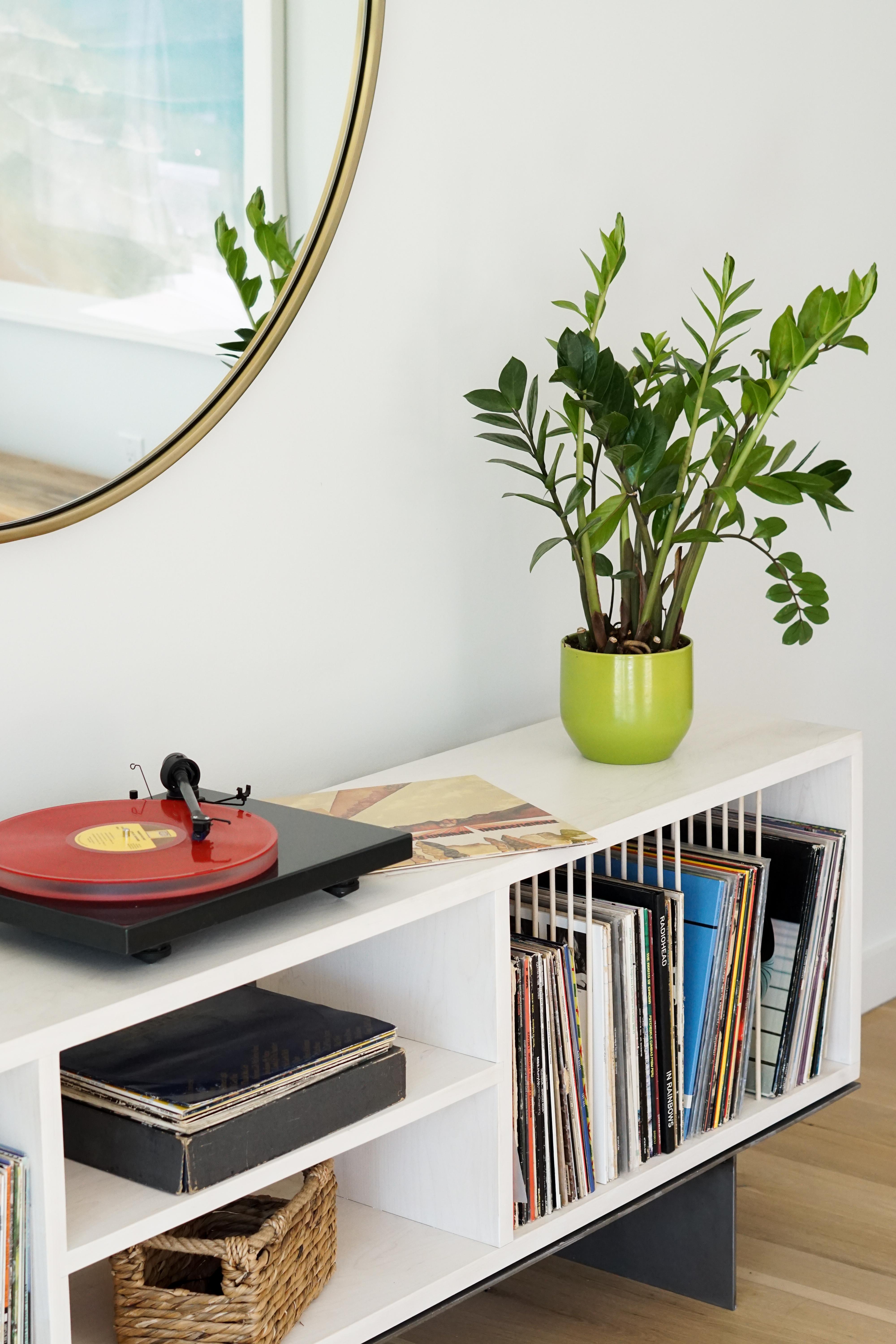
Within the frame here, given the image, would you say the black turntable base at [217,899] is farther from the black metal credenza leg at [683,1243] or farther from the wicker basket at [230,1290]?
the black metal credenza leg at [683,1243]

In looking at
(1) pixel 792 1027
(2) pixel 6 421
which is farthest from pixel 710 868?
(2) pixel 6 421

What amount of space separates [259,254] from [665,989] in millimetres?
864

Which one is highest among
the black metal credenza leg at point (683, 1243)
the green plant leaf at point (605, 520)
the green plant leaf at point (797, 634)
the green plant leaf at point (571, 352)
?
the green plant leaf at point (571, 352)

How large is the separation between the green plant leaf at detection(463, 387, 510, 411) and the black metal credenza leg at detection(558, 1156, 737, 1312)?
0.87 metres

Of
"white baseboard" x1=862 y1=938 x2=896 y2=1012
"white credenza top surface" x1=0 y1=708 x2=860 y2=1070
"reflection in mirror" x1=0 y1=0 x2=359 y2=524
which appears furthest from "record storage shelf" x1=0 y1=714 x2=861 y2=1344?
"white baseboard" x1=862 y1=938 x2=896 y2=1012

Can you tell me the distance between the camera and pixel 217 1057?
124cm

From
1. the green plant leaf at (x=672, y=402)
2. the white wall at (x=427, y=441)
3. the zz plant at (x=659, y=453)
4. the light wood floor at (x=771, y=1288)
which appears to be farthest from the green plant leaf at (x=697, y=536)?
the light wood floor at (x=771, y=1288)

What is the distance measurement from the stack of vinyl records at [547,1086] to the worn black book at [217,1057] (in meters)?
0.15

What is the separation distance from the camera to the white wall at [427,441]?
1495 millimetres

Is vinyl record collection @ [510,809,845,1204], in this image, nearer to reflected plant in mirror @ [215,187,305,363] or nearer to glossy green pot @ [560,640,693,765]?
glossy green pot @ [560,640,693,765]

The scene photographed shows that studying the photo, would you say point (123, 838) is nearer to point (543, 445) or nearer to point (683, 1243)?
point (543, 445)

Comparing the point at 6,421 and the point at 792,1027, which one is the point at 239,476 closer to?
the point at 6,421

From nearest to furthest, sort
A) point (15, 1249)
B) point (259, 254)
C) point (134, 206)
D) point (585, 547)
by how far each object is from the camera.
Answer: point (15, 1249) → point (134, 206) → point (259, 254) → point (585, 547)

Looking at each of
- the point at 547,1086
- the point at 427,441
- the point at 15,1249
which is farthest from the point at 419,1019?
the point at 427,441
